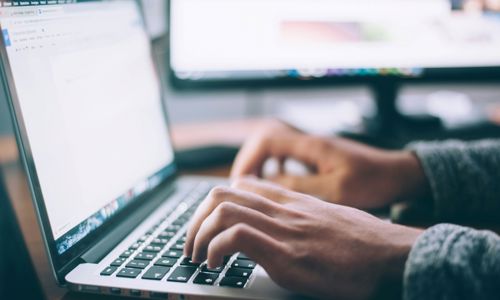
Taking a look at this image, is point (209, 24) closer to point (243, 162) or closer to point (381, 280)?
point (243, 162)

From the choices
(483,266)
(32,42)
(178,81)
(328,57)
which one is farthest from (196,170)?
(483,266)

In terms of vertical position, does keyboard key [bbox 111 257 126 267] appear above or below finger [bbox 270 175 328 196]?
above

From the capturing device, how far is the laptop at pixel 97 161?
0.42 m

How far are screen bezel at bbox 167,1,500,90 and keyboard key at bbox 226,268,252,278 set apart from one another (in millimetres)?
491

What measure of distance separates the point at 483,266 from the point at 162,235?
30 cm

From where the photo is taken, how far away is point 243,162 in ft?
2.30

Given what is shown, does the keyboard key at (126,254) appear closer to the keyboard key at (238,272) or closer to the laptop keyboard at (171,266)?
the laptop keyboard at (171,266)

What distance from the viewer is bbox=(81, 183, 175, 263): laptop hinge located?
0.47 m

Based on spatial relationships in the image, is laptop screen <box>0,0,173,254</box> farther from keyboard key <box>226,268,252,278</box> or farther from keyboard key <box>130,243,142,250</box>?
keyboard key <box>226,268,252,278</box>

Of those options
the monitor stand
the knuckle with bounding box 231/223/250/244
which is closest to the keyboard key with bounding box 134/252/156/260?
the knuckle with bounding box 231/223/250/244

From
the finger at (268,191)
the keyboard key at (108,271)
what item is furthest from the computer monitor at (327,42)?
the keyboard key at (108,271)

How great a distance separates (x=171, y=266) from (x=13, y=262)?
0.21 meters

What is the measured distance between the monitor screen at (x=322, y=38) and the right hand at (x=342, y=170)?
22 centimetres

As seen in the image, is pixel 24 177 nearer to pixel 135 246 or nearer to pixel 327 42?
pixel 135 246
